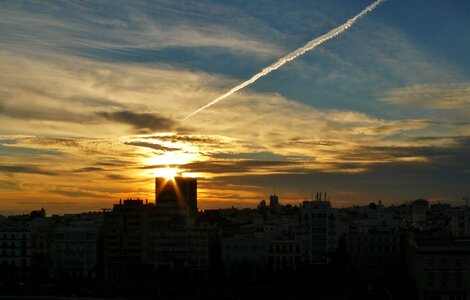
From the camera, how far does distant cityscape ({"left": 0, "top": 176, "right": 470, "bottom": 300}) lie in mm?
72750

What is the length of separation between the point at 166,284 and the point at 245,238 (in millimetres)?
10122

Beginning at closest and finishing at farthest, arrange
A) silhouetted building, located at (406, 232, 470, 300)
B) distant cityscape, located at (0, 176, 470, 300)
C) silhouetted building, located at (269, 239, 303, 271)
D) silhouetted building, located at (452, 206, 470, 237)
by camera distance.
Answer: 1. silhouetted building, located at (406, 232, 470, 300)
2. distant cityscape, located at (0, 176, 470, 300)
3. silhouetted building, located at (269, 239, 303, 271)
4. silhouetted building, located at (452, 206, 470, 237)

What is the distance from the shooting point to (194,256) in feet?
272

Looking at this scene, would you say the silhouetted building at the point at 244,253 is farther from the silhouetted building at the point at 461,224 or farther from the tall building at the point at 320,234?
the silhouetted building at the point at 461,224

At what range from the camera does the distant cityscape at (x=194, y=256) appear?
72.8m

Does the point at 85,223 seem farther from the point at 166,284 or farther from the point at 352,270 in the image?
the point at 352,270

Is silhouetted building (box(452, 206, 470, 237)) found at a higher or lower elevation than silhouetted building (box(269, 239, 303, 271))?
higher

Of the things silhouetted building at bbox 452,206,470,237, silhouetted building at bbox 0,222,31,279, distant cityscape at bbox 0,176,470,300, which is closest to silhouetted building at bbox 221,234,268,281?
distant cityscape at bbox 0,176,470,300

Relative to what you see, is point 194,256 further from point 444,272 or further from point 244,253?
point 444,272

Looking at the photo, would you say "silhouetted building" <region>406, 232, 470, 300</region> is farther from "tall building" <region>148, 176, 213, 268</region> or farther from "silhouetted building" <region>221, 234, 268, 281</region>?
"tall building" <region>148, 176, 213, 268</region>

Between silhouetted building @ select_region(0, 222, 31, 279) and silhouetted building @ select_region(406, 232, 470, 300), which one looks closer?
silhouetted building @ select_region(406, 232, 470, 300)

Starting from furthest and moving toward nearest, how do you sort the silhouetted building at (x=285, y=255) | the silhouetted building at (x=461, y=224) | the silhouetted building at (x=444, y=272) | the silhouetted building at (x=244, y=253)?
1. the silhouetted building at (x=461, y=224)
2. the silhouetted building at (x=244, y=253)
3. the silhouetted building at (x=285, y=255)
4. the silhouetted building at (x=444, y=272)

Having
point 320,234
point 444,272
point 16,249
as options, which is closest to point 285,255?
point 320,234

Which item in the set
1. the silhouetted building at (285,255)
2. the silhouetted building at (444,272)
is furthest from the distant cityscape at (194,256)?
the silhouetted building at (444,272)
